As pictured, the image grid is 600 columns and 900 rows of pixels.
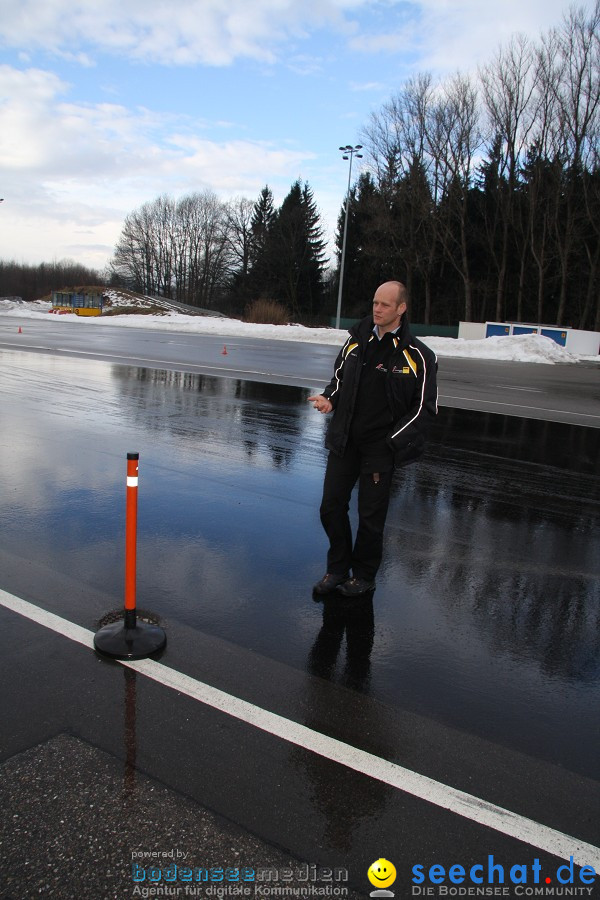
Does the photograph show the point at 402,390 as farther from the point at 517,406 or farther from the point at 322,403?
the point at 517,406

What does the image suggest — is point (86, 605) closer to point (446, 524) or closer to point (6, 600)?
point (6, 600)

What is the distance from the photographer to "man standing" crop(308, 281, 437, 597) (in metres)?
4.02

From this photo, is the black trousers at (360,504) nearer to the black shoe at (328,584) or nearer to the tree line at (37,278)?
the black shoe at (328,584)

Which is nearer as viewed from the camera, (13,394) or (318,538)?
(318,538)

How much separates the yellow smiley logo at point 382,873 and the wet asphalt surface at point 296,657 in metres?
0.03

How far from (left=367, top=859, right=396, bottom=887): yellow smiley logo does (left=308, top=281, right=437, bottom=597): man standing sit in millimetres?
2127

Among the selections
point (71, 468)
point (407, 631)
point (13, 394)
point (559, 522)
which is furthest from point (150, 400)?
point (407, 631)

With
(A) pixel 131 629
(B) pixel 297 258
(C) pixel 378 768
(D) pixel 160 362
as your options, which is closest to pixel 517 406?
(D) pixel 160 362

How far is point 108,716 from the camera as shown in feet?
9.62

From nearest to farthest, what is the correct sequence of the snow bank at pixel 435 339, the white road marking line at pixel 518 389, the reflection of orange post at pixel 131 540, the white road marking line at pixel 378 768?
1. the white road marking line at pixel 378 768
2. the reflection of orange post at pixel 131 540
3. the white road marking line at pixel 518 389
4. the snow bank at pixel 435 339

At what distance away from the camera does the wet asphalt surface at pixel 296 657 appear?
7.93 feet

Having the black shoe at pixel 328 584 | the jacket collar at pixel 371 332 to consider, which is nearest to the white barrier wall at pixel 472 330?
the jacket collar at pixel 371 332

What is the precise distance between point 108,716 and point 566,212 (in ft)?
160

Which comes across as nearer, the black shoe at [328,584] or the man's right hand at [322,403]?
the man's right hand at [322,403]
